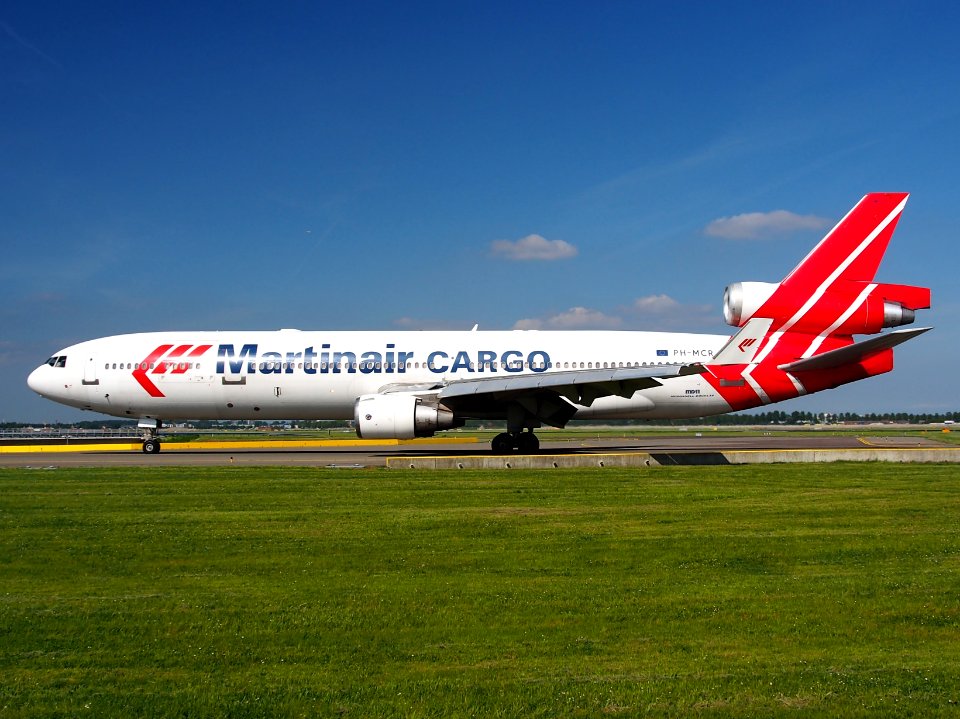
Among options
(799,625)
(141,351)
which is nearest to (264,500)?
(799,625)

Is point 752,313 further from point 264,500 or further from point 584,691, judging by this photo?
point 584,691

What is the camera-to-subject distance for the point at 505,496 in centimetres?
1606

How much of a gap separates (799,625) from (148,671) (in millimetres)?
5177

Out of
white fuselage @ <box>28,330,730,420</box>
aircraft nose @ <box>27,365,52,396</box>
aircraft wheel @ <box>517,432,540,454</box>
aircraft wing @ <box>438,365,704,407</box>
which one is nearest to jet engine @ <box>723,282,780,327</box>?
white fuselage @ <box>28,330,730,420</box>

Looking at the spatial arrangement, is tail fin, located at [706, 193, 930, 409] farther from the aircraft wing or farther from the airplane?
the aircraft wing

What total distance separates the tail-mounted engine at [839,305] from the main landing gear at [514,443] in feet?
27.2

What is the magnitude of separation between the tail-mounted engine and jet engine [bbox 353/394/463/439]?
10938 mm

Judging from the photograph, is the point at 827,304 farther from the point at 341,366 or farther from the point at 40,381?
the point at 40,381

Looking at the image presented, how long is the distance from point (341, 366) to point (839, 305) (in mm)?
17026

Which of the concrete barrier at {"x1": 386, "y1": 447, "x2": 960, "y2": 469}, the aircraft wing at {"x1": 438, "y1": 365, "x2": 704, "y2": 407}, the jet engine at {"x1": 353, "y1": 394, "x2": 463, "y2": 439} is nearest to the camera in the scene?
the concrete barrier at {"x1": 386, "y1": 447, "x2": 960, "y2": 469}

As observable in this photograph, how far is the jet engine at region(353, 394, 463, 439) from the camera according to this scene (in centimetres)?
2566

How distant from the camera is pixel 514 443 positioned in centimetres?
2745

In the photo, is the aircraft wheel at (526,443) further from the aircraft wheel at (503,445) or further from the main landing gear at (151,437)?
the main landing gear at (151,437)

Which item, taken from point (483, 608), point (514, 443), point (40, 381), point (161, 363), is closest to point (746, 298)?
point (514, 443)
